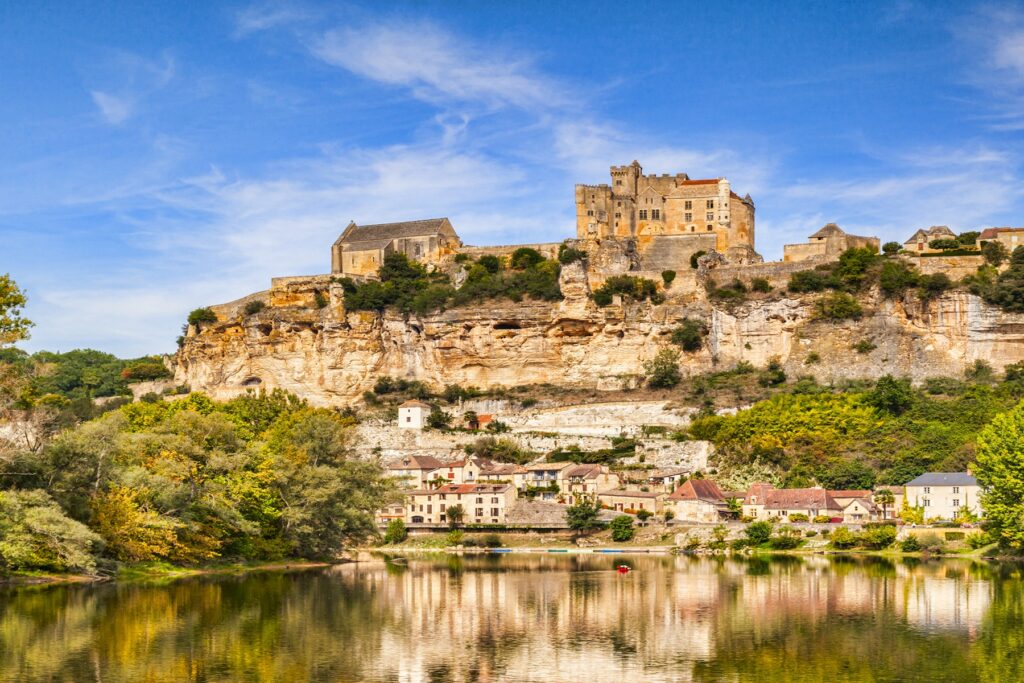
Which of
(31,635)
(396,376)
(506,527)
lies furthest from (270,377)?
(31,635)

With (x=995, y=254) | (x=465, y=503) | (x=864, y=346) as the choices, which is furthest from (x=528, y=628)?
(x=995, y=254)

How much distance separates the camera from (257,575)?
44.9 metres

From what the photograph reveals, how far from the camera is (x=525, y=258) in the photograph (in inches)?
3703

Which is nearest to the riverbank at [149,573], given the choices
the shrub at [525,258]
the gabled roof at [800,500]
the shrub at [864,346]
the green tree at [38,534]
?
the green tree at [38,534]

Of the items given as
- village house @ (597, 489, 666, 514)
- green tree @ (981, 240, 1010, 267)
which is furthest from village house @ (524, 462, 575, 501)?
green tree @ (981, 240, 1010, 267)

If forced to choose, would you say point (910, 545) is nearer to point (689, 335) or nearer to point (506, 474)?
point (506, 474)

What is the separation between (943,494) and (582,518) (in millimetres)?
15551

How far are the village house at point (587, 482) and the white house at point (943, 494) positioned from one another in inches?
567

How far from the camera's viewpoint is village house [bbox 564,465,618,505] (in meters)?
67.5

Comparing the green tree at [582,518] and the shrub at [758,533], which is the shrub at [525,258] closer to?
the green tree at [582,518]

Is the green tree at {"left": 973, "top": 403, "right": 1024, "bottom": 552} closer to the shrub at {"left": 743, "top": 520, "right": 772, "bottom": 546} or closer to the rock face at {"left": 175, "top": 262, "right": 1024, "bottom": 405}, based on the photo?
the shrub at {"left": 743, "top": 520, "right": 772, "bottom": 546}

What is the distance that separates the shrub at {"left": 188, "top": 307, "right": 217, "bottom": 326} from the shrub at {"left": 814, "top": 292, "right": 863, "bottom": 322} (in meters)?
40.0

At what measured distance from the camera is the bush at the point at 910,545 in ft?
182

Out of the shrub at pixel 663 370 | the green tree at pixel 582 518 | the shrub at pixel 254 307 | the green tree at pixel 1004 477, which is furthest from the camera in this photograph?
the shrub at pixel 254 307
